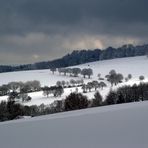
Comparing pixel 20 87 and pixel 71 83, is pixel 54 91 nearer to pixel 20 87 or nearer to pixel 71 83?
pixel 71 83

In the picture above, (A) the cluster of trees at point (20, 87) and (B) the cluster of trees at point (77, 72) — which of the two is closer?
(A) the cluster of trees at point (20, 87)

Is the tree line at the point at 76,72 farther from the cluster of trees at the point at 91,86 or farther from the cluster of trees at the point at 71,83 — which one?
the cluster of trees at the point at 91,86

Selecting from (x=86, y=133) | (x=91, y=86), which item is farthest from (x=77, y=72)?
(x=86, y=133)

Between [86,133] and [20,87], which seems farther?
[20,87]

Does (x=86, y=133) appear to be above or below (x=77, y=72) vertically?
below

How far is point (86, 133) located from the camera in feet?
31.0

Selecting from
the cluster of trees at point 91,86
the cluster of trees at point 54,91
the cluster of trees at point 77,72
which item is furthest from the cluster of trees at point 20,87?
the cluster of trees at point 77,72

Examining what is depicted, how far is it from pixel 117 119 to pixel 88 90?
414ft

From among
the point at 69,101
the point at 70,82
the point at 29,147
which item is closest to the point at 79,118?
the point at 29,147

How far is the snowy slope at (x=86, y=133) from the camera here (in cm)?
820

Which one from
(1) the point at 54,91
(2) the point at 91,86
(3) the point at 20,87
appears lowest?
(1) the point at 54,91

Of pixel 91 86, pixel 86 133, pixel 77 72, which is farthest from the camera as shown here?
pixel 77 72

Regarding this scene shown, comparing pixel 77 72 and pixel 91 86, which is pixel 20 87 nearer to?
pixel 91 86

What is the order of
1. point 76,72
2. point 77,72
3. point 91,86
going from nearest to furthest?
point 91,86 → point 76,72 → point 77,72
